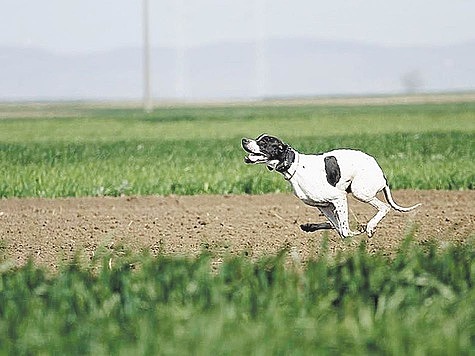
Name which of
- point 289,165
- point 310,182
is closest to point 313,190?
point 310,182

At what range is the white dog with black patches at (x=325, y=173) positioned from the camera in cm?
1144

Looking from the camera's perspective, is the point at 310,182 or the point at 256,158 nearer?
the point at 256,158

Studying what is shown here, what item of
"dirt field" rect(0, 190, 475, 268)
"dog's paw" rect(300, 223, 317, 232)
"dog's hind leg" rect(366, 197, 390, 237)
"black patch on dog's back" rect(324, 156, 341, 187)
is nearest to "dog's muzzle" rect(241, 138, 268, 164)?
"black patch on dog's back" rect(324, 156, 341, 187)

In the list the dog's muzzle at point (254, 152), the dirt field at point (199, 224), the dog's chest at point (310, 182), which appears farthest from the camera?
the dirt field at point (199, 224)

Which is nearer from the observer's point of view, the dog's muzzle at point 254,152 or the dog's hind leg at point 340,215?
the dog's muzzle at point 254,152

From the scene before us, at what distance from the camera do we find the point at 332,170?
38.5 ft

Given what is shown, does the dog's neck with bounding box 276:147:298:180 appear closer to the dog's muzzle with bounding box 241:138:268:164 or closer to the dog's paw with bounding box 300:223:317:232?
the dog's muzzle with bounding box 241:138:268:164

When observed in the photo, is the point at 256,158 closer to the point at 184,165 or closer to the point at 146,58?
the point at 184,165

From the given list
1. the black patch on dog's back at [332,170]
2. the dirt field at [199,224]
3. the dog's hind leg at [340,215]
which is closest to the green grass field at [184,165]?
the dirt field at [199,224]

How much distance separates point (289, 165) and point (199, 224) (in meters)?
2.74

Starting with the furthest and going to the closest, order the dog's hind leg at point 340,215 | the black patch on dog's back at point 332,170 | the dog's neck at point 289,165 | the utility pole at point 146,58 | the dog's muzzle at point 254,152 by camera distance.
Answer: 1. the utility pole at point 146,58
2. the dog's hind leg at point 340,215
3. the black patch on dog's back at point 332,170
4. the dog's neck at point 289,165
5. the dog's muzzle at point 254,152

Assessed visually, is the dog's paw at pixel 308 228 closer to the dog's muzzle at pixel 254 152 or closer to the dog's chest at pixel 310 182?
the dog's chest at pixel 310 182

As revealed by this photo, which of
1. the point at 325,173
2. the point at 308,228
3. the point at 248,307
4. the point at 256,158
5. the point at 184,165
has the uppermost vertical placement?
the point at 256,158

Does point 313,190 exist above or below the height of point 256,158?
below
